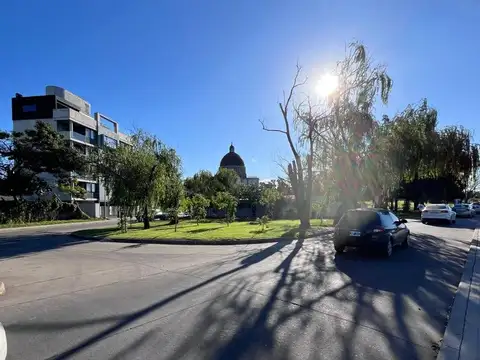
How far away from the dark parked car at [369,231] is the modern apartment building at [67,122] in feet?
147

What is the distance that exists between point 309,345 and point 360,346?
2.04ft

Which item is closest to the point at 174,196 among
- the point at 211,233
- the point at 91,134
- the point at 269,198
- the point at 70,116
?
the point at 211,233

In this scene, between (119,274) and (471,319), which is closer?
(471,319)

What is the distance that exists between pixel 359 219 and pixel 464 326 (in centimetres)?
618

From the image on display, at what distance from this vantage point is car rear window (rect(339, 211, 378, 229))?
10.7 meters

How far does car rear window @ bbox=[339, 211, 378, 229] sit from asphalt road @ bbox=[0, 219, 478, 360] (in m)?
1.01

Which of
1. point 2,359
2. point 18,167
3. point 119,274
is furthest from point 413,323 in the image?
point 18,167

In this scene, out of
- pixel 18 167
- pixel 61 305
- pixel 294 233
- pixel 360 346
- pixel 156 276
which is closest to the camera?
pixel 360 346

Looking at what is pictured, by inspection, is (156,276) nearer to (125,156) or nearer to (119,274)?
(119,274)

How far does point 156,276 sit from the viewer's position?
825cm

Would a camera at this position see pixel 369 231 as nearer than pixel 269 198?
Yes

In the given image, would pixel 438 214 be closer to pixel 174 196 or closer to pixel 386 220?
pixel 386 220

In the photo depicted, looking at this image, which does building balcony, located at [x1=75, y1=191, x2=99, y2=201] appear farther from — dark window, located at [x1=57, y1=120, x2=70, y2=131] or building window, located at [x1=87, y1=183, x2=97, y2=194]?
dark window, located at [x1=57, y1=120, x2=70, y2=131]

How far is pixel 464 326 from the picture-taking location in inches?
189
